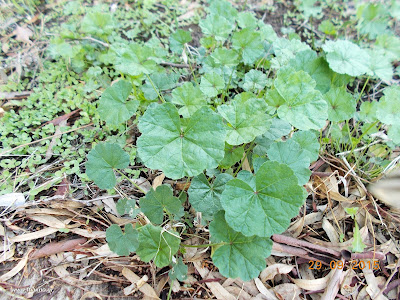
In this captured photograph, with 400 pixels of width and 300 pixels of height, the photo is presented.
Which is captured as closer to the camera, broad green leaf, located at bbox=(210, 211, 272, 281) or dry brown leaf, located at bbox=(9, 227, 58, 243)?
broad green leaf, located at bbox=(210, 211, 272, 281)

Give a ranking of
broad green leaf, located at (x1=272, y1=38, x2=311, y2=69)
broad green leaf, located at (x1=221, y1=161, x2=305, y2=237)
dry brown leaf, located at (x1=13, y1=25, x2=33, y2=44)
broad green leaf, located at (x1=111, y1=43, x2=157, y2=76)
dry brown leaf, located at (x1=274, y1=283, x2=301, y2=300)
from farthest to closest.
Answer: dry brown leaf, located at (x1=13, y1=25, x2=33, y2=44) < broad green leaf, located at (x1=272, y1=38, x2=311, y2=69) < broad green leaf, located at (x1=111, y1=43, x2=157, y2=76) < dry brown leaf, located at (x1=274, y1=283, x2=301, y2=300) < broad green leaf, located at (x1=221, y1=161, x2=305, y2=237)

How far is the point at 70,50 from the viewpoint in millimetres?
2027

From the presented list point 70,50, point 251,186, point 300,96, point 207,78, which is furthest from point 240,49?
point 70,50

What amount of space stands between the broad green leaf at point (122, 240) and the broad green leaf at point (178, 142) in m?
0.32

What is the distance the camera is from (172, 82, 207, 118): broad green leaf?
5.03 ft

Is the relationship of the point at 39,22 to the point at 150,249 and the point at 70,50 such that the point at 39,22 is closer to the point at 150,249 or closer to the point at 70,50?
the point at 70,50

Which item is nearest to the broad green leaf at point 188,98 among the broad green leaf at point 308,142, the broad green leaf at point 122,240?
the broad green leaf at point 308,142

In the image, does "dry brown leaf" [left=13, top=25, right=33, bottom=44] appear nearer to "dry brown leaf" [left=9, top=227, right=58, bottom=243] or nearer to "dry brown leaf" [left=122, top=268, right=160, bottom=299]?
"dry brown leaf" [left=9, top=227, right=58, bottom=243]

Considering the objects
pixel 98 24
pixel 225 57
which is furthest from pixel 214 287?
pixel 98 24

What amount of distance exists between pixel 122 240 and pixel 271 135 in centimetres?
91

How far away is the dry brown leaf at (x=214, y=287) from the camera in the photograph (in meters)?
1.37

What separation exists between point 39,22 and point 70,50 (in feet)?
2.36

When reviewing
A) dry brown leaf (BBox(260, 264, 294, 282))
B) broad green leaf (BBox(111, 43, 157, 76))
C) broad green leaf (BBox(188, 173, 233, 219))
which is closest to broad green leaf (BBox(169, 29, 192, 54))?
broad green leaf (BBox(111, 43, 157, 76))

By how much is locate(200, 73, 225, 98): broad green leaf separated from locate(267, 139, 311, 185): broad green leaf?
0.47 metres
